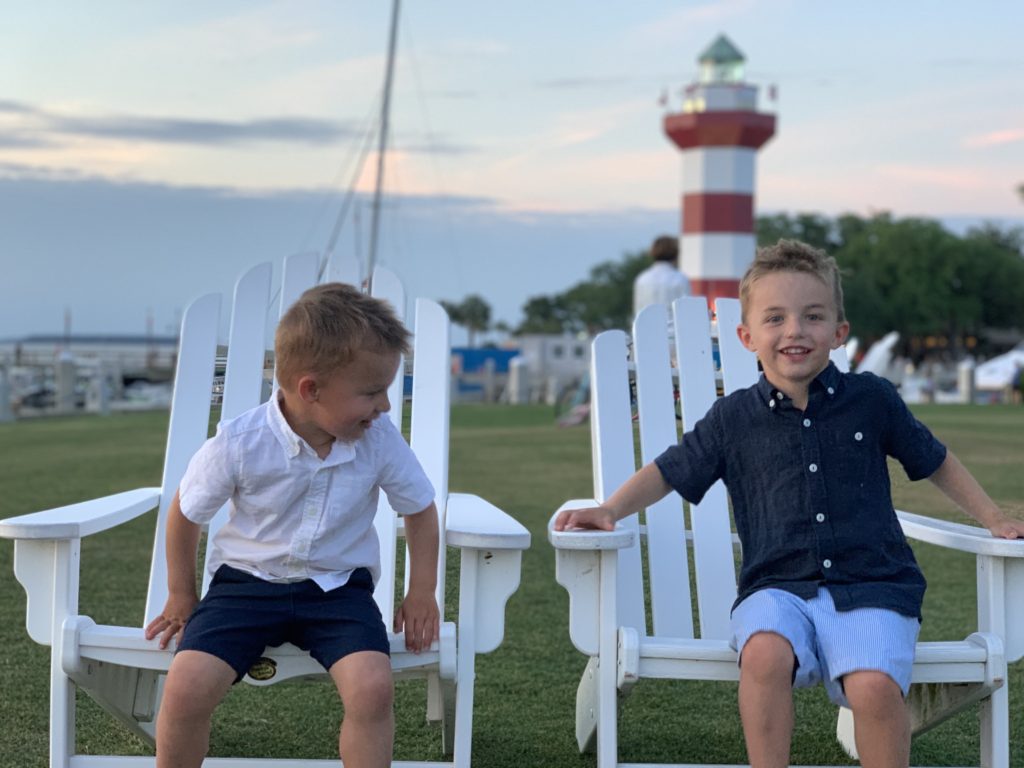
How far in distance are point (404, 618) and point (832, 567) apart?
2.70 feet

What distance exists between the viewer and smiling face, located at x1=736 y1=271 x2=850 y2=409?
2.73 m

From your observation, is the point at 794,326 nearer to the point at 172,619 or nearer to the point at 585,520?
the point at 585,520

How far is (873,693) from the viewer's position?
2.34m

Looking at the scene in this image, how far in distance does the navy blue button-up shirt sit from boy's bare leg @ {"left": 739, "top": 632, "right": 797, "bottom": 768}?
205 millimetres

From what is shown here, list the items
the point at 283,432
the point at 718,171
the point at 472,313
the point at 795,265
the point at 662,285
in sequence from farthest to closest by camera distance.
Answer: the point at 472,313
the point at 718,171
the point at 662,285
the point at 795,265
the point at 283,432

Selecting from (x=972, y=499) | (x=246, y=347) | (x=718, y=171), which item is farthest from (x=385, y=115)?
(x=972, y=499)

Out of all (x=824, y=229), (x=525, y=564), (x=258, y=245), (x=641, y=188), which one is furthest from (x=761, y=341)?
(x=824, y=229)

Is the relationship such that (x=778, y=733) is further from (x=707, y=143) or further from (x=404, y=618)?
(x=707, y=143)

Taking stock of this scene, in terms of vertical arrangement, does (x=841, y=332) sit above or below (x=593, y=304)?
below

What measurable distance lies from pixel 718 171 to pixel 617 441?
789 inches

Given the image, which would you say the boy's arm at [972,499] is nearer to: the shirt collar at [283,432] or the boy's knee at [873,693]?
the boy's knee at [873,693]

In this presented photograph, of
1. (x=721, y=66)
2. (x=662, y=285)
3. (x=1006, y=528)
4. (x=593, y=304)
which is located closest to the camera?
(x=1006, y=528)

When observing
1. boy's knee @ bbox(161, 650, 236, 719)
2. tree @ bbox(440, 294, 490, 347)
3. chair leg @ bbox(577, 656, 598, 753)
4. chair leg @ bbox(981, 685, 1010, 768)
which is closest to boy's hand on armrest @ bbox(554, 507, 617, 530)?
chair leg @ bbox(577, 656, 598, 753)

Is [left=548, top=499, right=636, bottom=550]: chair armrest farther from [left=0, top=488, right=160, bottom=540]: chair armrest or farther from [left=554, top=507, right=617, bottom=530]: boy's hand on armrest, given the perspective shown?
[left=0, top=488, right=160, bottom=540]: chair armrest
